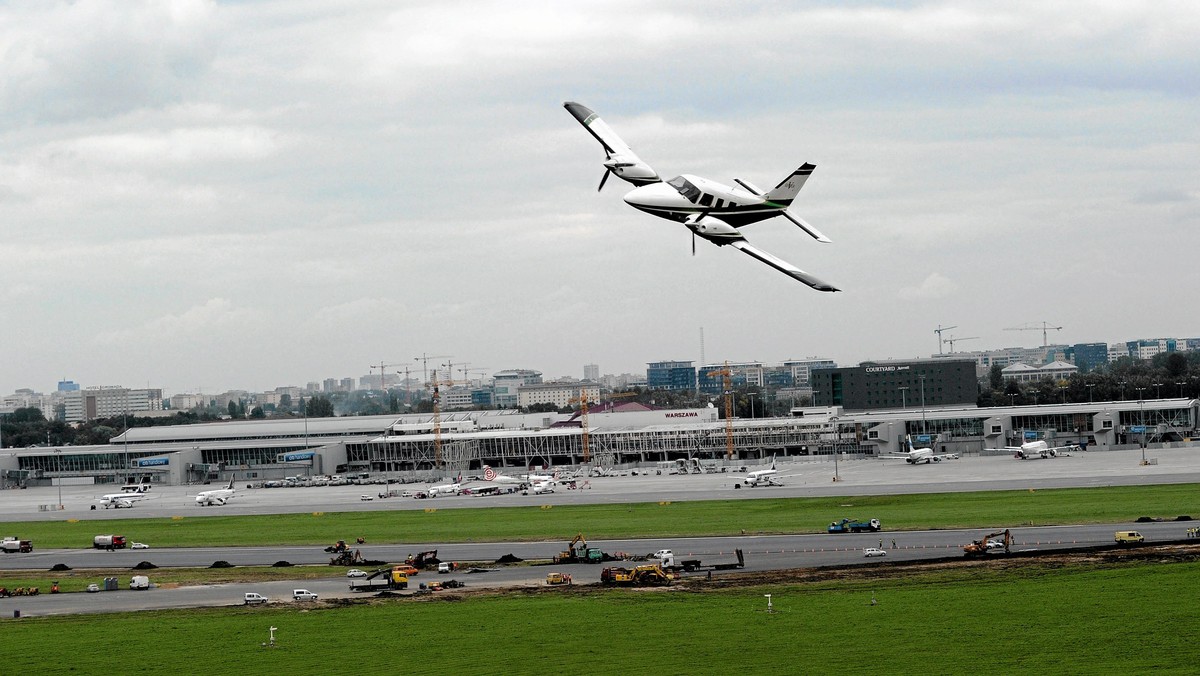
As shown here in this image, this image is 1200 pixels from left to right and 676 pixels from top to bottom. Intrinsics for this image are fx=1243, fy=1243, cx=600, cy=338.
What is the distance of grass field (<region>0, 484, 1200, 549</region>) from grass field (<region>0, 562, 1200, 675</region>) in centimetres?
3088

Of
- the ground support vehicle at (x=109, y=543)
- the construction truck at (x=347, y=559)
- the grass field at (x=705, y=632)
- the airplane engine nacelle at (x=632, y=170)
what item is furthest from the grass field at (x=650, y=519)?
the airplane engine nacelle at (x=632, y=170)

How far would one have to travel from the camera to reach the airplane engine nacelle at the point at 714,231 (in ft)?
99.0

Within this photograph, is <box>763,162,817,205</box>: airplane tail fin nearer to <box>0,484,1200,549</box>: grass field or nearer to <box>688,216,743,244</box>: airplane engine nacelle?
<box>688,216,743,244</box>: airplane engine nacelle

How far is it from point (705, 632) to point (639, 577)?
15810 millimetres

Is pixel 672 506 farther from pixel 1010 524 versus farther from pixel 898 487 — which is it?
pixel 1010 524

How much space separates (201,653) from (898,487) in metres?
94.7

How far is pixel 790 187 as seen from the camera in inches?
1204

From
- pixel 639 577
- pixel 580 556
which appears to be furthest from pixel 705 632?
pixel 580 556

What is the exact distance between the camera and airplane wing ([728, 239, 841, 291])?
2805 centimetres

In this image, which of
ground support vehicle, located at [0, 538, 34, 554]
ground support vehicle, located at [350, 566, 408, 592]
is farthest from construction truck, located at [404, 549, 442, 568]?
ground support vehicle, located at [0, 538, 34, 554]

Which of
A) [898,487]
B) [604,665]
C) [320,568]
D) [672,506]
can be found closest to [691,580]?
[604,665]

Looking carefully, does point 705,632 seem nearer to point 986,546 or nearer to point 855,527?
point 986,546

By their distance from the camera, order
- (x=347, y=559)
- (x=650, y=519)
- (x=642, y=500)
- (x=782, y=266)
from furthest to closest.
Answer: (x=642, y=500) → (x=650, y=519) → (x=347, y=559) → (x=782, y=266)

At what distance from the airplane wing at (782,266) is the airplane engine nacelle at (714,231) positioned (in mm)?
193
